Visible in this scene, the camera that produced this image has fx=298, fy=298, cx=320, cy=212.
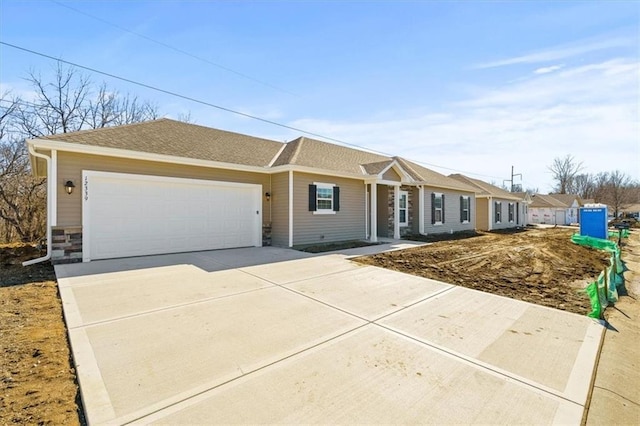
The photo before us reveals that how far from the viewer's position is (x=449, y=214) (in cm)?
1753

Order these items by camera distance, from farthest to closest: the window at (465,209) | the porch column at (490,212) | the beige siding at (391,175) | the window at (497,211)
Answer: the window at (497,211) → the porch column at (490,212) → the window at (465,209) → the beige siding at (391,175)

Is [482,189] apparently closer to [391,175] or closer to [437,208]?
[437,208]

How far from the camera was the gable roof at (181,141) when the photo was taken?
791 centimetres

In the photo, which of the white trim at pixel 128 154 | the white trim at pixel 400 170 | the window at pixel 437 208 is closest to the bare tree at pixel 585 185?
the window at pixel 437 208

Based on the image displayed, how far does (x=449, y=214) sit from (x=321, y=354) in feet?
54.0

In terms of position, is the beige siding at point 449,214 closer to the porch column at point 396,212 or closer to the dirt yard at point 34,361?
the porch column at point 396,212

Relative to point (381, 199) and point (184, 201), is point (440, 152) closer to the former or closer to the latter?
point (381, 199)

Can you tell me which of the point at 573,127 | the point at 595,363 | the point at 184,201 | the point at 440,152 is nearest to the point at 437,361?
the point at 595,363

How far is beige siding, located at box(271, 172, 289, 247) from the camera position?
1050 centimetres

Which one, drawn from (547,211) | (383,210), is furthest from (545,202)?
(383,210)

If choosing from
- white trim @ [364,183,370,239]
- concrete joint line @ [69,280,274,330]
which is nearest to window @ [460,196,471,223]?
white trim @ [364,183,370,239]

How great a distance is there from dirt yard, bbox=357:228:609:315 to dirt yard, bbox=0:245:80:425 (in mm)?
5992

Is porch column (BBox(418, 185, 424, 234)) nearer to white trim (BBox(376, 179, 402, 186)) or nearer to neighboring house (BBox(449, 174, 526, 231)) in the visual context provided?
white trim (BBox(376, 179, 402, 186))

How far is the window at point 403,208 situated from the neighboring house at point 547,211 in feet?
100.0
